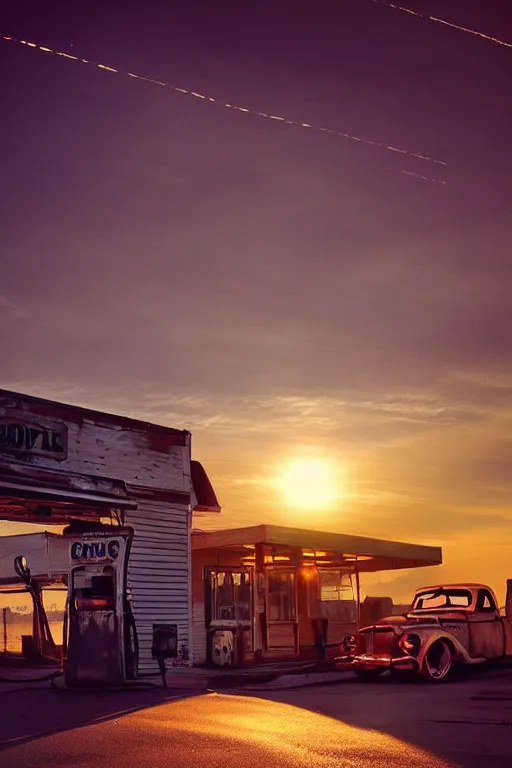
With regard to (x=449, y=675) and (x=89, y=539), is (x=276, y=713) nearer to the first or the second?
(x=449, y=675)

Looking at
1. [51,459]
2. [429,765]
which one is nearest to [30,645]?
[51,459]

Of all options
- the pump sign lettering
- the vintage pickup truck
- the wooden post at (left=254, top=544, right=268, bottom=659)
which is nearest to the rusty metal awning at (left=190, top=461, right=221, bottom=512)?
the wooden post at (left=254, top=544, right=268, bottom=659)

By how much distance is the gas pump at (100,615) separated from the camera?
18484mm

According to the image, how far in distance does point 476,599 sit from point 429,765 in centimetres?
1113

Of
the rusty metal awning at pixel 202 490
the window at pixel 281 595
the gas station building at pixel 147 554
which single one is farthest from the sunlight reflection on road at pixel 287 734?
the window at pixel 281 595

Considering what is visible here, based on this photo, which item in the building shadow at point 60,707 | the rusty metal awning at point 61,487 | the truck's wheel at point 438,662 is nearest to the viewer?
the building shadow at point 60,707

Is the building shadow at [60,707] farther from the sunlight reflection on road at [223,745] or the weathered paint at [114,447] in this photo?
the weathered paint at [114,447]

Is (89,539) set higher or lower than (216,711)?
higher

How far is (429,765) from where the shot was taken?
883 cm

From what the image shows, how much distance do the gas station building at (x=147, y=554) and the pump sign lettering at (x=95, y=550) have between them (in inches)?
1.1

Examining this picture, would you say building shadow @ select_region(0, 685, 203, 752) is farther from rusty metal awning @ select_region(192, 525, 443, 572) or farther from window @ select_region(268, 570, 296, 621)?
window @ select_region(268, 570, 296, 621)

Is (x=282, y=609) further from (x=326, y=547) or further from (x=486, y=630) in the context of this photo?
(x=486, y=630)

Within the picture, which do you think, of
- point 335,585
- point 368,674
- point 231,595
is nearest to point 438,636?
point 368,674

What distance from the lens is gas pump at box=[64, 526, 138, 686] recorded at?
18.5 meters
